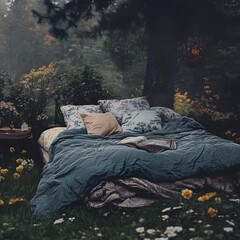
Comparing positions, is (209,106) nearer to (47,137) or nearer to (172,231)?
(47,137)

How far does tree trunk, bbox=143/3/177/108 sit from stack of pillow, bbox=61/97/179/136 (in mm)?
751

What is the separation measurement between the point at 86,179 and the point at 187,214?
3.43ft

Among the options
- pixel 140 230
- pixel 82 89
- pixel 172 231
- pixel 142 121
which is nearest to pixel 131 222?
pixel 140 230

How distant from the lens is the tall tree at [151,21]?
655 cm

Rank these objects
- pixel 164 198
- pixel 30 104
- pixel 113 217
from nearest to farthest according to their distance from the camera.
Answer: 1. pixel 113 217
2. pixel 164 198
3. pixel 30 104

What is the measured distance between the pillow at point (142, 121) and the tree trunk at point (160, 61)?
1.33m

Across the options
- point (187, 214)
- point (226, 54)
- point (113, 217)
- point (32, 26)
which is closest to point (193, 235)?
point (187, 214)

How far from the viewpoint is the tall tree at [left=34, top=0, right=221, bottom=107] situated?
6551 mm

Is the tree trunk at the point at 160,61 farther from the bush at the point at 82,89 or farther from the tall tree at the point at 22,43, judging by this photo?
the tall tree at the point at 22,43

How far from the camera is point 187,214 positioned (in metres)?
3.02

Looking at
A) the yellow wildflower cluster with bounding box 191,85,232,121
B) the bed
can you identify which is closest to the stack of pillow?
the bed

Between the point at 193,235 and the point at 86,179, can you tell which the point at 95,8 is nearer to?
the point at 86,179

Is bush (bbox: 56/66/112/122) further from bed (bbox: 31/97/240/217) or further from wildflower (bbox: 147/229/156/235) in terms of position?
wildflower (bbox: 147/229/156/235)

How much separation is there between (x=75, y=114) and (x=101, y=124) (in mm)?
732
